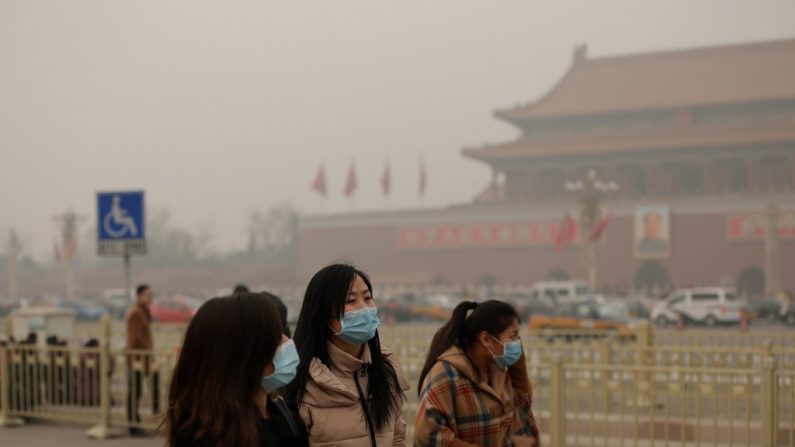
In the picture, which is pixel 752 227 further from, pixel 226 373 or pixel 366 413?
pixel 226 373

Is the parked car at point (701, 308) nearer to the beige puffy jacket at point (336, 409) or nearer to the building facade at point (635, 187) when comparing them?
the building facade at point (635, 187)

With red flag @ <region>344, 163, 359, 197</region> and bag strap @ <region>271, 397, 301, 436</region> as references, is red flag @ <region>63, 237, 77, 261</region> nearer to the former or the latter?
red flag @ <region>344, 163, 359, 197</region>

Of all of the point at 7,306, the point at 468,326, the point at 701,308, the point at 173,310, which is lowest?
the point at 7,306

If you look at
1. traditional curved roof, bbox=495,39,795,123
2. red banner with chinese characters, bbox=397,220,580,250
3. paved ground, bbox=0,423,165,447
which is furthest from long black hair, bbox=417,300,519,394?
traditional curved roof, bbox=495,39,795,123

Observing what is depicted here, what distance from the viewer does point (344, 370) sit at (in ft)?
9.75

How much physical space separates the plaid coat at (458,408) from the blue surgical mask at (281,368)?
110cm

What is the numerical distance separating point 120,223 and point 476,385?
6.19 meters

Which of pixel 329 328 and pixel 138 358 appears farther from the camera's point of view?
pixel 138 358

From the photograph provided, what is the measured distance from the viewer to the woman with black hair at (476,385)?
3.47m

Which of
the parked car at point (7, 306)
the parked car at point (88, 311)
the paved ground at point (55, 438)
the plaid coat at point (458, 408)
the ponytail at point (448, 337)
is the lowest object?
the parked car at point (7, 306)

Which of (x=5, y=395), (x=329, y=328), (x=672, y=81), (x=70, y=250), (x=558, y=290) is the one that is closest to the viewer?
(x=329, y=328)

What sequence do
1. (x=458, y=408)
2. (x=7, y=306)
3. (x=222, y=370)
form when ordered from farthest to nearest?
(x=7, y=306)
(x=458, y=408)
(x=222, y=370)

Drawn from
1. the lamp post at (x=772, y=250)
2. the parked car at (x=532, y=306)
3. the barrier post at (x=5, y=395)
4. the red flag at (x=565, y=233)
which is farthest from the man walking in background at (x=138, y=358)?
the red flag at (x=565, y=233)

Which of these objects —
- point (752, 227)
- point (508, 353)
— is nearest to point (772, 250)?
point (752, 227)
